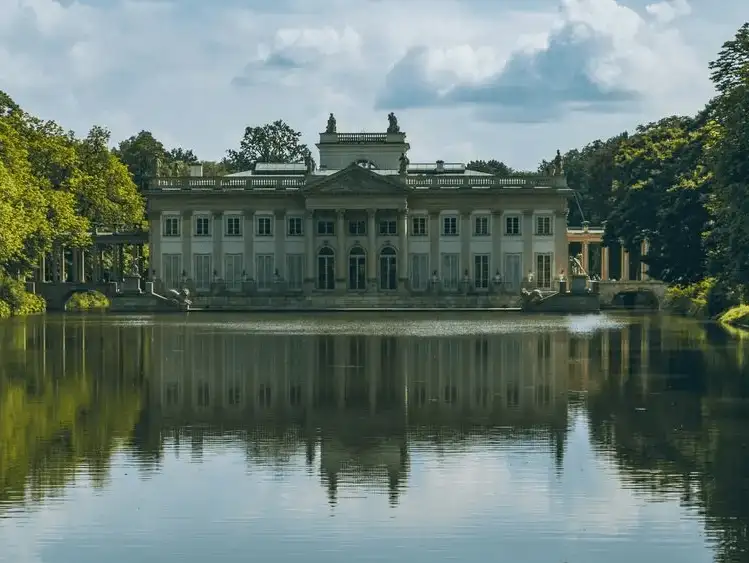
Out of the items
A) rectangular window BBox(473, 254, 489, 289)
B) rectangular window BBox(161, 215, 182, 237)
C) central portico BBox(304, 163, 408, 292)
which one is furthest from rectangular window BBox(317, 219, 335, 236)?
rectangular window BBox(473, 254, 489, 289)

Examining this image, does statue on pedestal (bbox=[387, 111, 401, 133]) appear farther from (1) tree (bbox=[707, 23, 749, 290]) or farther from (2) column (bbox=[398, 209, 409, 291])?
(1) tree (bbox=[707, 23, 749, 290])

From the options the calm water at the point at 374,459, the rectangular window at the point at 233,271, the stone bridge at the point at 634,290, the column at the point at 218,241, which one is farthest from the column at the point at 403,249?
the calm water at the point at 374,459

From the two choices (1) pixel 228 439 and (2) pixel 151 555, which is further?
(1) pixel 228 439

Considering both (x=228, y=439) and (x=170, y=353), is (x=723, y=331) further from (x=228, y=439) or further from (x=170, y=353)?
(x=228, y=439)

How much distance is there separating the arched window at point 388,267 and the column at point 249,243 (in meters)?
8.10

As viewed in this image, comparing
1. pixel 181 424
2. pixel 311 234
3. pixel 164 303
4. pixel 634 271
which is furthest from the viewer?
pixel 634 271

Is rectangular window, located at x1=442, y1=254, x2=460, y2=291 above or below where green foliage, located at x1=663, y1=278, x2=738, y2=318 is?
above

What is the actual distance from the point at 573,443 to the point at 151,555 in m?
9.18

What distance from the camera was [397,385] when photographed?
32.4 meters

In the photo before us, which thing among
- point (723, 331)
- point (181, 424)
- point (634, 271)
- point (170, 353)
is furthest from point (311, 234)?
point (181, 424)

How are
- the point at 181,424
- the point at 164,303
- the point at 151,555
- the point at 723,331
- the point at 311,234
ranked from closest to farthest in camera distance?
the point at 151,555 < the point at 181,424 < the point at 723,331 < the point at 164,303 < the point at 311,234

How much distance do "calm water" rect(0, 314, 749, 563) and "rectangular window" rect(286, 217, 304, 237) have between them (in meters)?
59.1

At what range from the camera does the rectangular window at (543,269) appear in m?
98.7

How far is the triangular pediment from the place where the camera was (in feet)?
322
